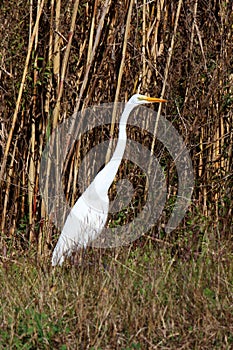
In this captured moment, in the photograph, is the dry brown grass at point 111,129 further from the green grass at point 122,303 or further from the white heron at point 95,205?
the white heron at point 95,205

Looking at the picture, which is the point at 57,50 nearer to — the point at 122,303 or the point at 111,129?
the point at 111,129

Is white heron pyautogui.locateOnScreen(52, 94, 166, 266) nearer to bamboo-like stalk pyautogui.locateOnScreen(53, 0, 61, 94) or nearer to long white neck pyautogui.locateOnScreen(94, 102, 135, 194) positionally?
long white neck pyautogui.locateOnScreen(94, 102, 135, 194)

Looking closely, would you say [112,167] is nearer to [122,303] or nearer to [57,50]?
[57,50]

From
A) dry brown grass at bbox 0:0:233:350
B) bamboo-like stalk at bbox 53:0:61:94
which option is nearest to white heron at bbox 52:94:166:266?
dry brown grass at bbox 0:0:233:350

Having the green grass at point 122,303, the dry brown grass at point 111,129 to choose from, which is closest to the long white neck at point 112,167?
the dry brown grass at point 111,129

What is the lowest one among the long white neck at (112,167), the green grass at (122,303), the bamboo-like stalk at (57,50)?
the green grass at (122,303)

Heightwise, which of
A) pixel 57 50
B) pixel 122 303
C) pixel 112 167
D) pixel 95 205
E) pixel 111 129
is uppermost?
pixel 57 50

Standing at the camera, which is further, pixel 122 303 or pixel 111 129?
pixel 111 129

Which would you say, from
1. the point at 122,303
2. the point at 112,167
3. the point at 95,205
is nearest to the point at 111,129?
the point at 112,167

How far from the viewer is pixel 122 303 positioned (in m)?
2.70

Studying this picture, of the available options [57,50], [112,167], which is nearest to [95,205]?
[112,167]

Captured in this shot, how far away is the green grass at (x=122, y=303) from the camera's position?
2516 mm

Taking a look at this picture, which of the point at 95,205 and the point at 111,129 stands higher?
the point at 111,129

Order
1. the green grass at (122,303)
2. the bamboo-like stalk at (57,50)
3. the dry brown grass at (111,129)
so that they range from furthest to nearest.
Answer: the bamboo-like stalk at (57,50)
the dry brown grass at (111,129)
the green grass at (122,303)
